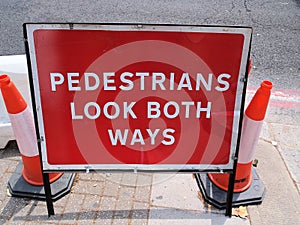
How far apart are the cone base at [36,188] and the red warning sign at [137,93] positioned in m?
0.52

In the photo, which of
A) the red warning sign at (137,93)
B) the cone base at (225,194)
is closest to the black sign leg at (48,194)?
the red warning sign at (137,93)

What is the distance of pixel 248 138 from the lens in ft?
10.4

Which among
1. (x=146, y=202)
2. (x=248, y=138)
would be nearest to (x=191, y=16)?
(x=248, y=138)

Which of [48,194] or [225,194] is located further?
[225,194]

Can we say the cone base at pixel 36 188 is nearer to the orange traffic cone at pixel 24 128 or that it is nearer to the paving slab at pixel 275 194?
the orange traffic cone at pixel 24 128

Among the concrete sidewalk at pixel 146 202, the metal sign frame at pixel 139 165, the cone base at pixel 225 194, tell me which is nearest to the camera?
the metal sign frame at pixel 139 165

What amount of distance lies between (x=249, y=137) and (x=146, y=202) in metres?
1.04

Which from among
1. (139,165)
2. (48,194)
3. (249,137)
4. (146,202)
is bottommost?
(146,202)

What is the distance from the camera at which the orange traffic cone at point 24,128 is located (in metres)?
2.96

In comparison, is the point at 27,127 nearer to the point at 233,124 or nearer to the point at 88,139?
the point at 88,139

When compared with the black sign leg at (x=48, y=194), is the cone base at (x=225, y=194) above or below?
below

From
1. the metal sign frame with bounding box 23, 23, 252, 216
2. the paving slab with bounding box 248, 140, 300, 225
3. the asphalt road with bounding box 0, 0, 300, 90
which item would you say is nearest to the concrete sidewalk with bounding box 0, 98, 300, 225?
the paving slab with bounding box 248, 140, 300, 225

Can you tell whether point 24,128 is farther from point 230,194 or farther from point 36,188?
point 230,194

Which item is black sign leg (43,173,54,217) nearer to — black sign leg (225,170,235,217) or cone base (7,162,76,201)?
cone base (7,162,76,201)
